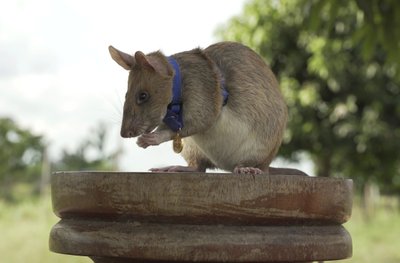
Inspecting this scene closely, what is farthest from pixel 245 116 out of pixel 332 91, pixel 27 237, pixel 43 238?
pixel 332 91

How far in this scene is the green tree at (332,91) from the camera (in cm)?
1467

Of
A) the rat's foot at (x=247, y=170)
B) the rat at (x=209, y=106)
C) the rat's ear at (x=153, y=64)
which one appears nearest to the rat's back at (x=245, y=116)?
the rat at (x=209, y=106)

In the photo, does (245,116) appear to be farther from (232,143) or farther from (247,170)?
(247,170)

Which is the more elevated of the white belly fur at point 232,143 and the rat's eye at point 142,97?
the rat's eye at point 142,97

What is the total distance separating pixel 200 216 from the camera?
160 cm

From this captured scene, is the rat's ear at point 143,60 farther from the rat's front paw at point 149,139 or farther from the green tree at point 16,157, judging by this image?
the green tree at point 16,157

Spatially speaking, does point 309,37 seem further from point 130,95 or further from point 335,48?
point 130,95

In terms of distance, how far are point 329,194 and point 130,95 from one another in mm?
565

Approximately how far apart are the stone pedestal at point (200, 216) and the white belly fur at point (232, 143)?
1.07 feet

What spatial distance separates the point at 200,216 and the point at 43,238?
8.13 meters

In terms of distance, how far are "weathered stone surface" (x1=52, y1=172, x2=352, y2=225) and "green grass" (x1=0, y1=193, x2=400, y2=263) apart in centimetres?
637

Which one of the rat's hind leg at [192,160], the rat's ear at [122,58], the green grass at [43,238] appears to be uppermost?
the rat's ear at [122,58]

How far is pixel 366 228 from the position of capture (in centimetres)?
1463

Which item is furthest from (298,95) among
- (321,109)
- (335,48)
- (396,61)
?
(396,61)
